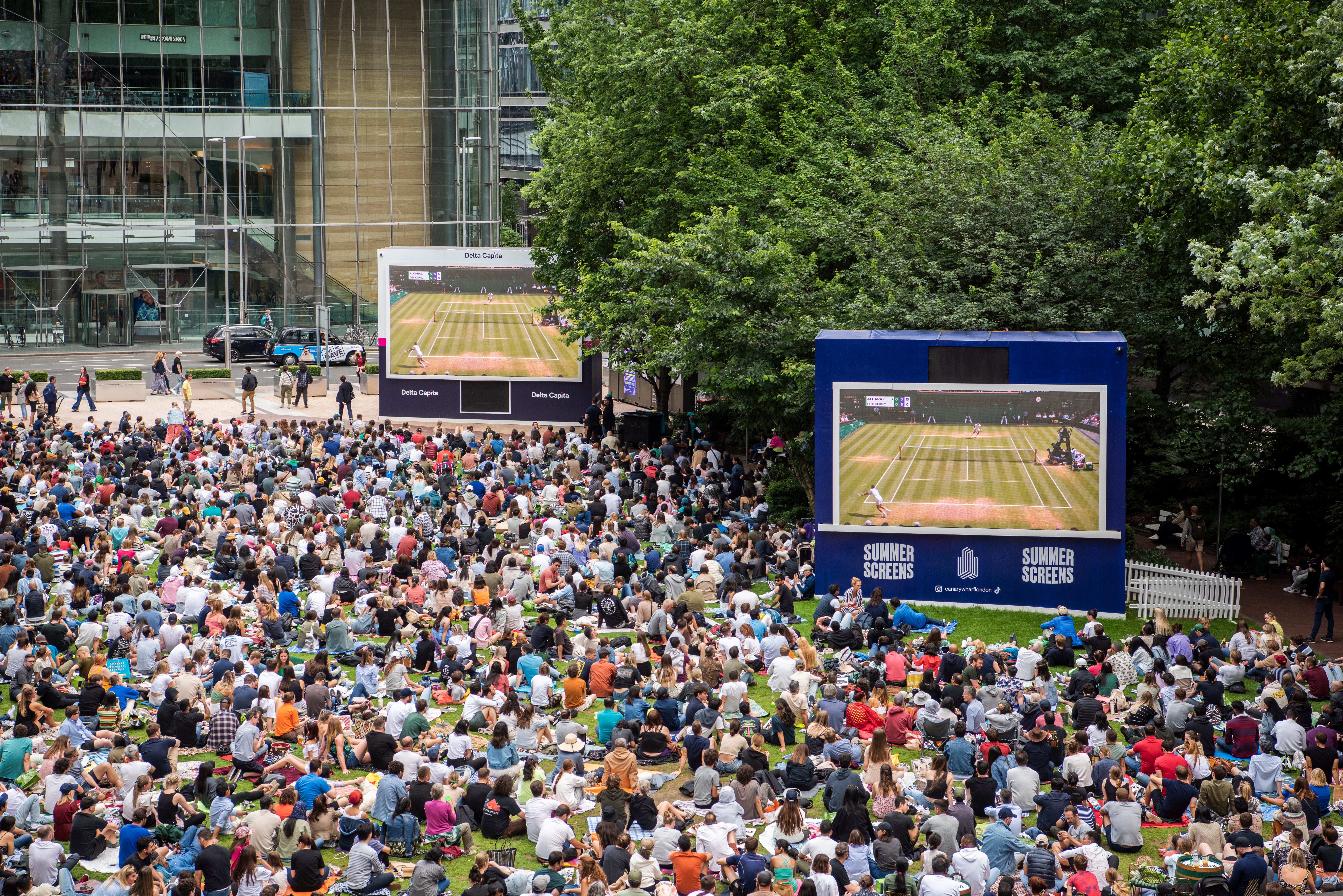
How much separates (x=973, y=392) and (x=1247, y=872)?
11.4m

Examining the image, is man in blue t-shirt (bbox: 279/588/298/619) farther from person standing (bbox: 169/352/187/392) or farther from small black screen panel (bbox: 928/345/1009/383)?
person standing (bbox: 169/352/187/392)

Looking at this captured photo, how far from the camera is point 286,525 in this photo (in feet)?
85.5

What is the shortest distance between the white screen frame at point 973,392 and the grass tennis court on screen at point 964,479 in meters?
0.07

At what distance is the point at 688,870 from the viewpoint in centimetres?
1331

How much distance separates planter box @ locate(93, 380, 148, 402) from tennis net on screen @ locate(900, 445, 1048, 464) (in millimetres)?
29234

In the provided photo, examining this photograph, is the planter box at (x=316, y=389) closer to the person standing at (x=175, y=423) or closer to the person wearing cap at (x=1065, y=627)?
the person standing at (x=175, y=423)

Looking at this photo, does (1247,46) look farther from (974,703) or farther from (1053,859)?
(1053,859)

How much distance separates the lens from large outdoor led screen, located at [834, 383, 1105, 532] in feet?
75.9

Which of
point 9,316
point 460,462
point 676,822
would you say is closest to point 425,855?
point 676,822

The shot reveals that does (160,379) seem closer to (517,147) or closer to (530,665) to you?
(530,665)

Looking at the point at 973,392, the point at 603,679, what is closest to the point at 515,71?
the point at 973,392

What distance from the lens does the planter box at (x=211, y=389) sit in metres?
45.4

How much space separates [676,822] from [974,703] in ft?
14.7

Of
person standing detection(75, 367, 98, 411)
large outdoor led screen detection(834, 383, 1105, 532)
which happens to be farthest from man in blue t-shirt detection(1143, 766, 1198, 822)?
person standing detection(75, 367, 98, 411)
